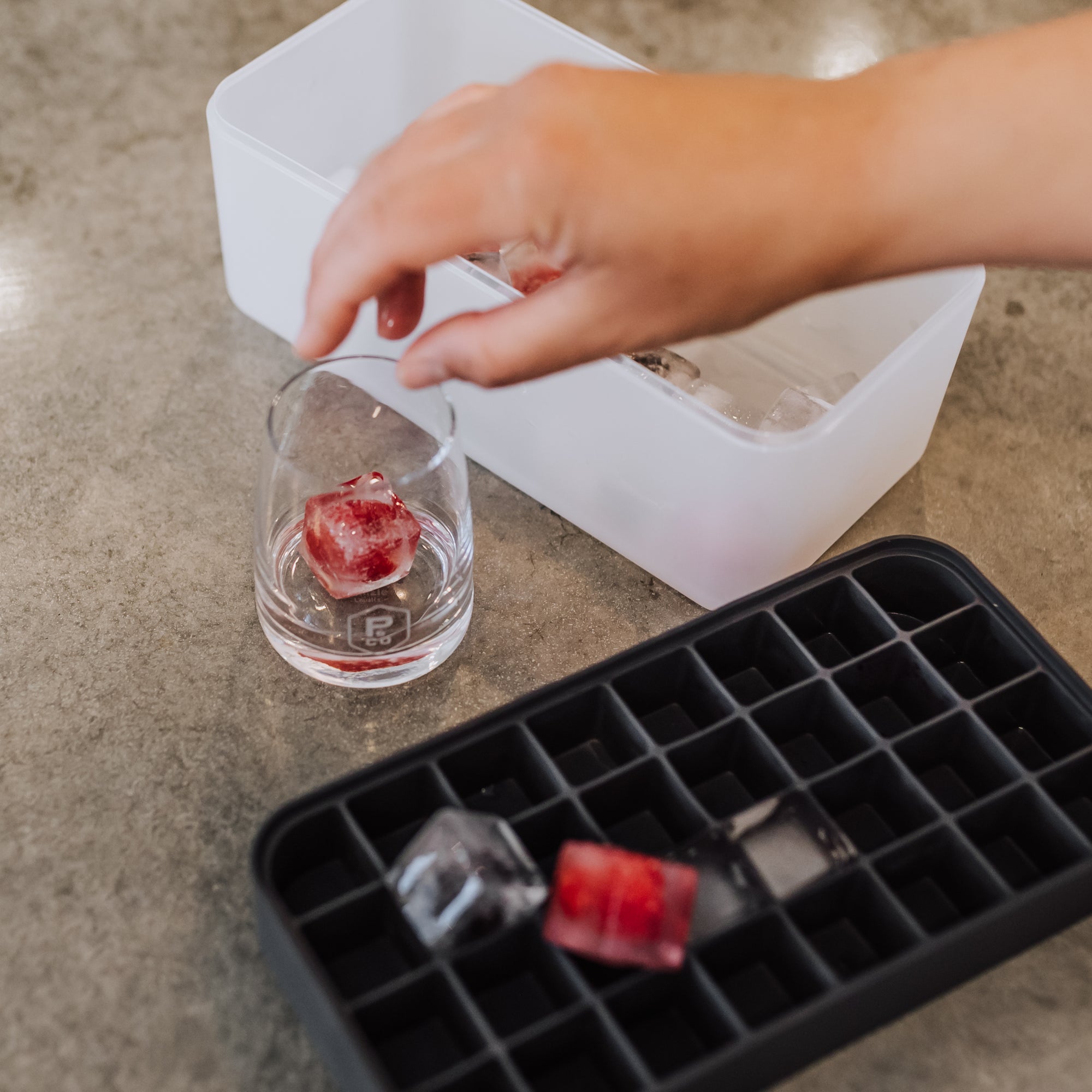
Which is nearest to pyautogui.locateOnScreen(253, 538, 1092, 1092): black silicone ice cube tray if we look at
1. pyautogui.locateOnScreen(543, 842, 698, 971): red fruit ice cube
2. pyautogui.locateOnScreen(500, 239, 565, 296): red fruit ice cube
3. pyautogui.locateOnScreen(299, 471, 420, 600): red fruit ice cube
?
pyautogui.locateOnScreen(543, 842, 698, 971): red fruit ice cube

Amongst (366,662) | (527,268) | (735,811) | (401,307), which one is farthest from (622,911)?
(527,268)

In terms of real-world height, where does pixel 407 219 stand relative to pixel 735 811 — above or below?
above

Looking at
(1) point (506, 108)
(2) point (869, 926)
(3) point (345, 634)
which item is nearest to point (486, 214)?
(1) point (506, 108)

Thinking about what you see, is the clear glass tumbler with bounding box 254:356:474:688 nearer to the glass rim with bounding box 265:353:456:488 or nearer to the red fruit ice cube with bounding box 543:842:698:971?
the glass rim with bounding box 265:353:456:488

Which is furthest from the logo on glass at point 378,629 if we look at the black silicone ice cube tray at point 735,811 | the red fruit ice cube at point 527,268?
the red fruit ice cube at point 527,268

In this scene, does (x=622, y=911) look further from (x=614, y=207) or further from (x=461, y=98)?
(x=461, y=98)

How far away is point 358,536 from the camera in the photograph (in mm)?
760

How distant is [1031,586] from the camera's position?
0.87 metres

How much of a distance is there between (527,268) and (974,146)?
1.13 feet

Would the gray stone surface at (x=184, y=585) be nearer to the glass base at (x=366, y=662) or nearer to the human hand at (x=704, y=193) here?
the glass base at (x=366, y=662)

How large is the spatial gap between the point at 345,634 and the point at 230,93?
0.39 meters

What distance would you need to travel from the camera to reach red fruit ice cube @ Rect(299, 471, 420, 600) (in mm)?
761

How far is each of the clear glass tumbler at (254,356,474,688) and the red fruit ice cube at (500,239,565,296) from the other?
0.12m

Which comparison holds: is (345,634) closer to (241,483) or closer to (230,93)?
(241,483)
